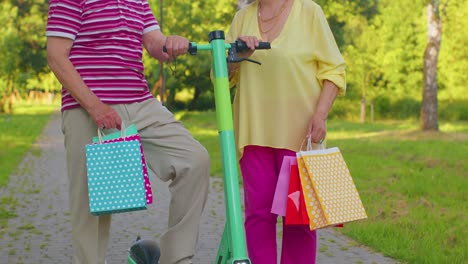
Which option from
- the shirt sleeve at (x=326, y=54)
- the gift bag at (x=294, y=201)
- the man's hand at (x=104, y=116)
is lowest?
the gift bag at (x=294, y=201)

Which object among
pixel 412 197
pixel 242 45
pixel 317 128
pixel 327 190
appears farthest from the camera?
pixel 412 197

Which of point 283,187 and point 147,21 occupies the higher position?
point 147,21

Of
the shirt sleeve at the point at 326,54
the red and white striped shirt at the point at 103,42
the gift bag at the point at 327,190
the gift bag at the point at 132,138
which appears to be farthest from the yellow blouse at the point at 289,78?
the gift bag at the point at 132,138

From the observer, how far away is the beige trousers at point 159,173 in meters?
3.57

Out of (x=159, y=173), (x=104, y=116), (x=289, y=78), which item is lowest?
(x=159, y=173)

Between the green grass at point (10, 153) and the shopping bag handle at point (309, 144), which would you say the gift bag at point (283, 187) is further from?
the green grass at point (10, 153)

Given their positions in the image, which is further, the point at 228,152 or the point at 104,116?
the point at 104,116

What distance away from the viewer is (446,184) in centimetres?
997

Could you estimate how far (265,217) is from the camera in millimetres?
4129

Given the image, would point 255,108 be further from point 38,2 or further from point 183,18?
point 38,2

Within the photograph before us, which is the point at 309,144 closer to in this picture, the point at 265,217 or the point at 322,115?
the point at 322,115

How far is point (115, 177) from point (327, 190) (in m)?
1.02

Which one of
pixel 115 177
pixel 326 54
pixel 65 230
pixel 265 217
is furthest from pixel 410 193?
pixel 115 177

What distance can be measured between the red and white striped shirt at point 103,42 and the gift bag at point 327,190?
879 mm
